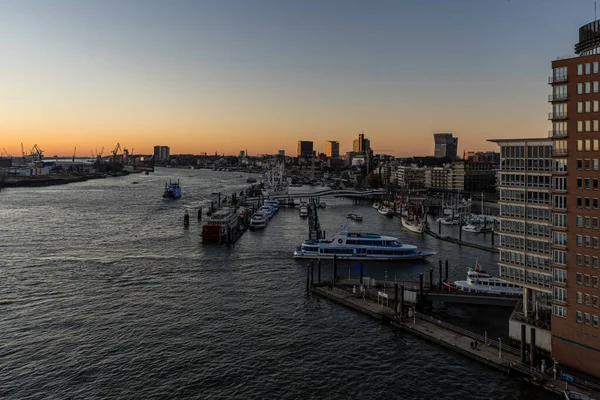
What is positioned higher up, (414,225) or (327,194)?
(327,194)

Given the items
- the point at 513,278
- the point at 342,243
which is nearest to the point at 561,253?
the point at 513,278

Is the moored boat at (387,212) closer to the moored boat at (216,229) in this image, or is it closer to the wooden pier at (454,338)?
the moored boat at (216,229)

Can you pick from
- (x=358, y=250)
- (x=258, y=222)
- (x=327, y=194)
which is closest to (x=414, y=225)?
(x=358, y=250)

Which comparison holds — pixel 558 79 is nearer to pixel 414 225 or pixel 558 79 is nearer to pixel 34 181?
pixel 414 225

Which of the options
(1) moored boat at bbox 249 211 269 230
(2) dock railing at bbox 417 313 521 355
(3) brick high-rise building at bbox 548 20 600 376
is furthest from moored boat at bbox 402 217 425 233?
(3) brick high-rise building at bbox 548 20 600 376

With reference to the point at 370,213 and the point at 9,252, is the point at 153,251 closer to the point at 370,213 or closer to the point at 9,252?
the point at 9,252

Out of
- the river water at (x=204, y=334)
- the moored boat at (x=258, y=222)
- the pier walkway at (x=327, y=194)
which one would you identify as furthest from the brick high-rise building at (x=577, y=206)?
the pier walkway at (x=327, y=194)

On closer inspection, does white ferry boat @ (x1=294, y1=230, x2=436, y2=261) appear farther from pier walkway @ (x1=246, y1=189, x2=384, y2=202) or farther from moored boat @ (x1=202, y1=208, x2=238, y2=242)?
pier walkway @ (x1=246, y1=189, x2=384, y2=202)

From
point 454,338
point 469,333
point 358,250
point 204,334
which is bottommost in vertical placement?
point 204,334
